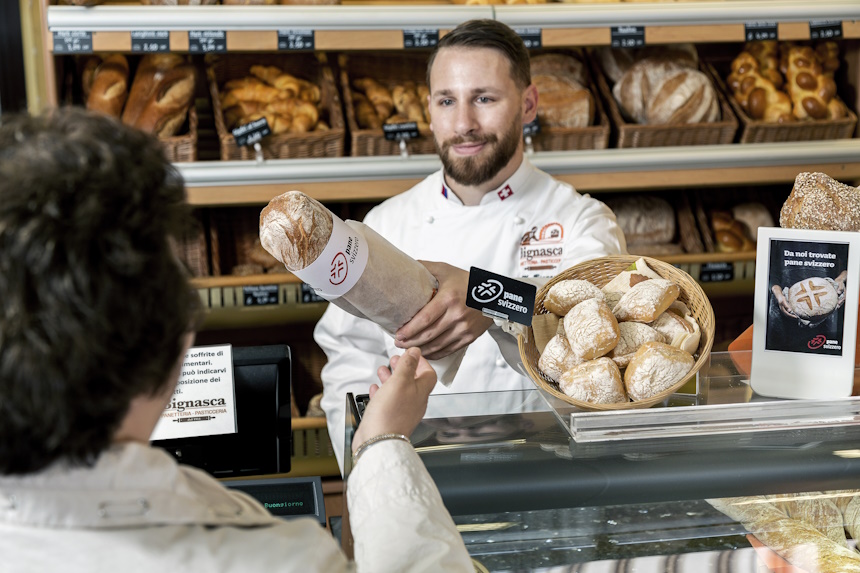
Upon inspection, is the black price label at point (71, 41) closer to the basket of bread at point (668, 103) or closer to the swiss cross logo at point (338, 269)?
the swiss cross logo at point (338, 269)

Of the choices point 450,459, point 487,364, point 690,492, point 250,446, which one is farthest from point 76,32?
point 690,492

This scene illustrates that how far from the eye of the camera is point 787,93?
2.92 m

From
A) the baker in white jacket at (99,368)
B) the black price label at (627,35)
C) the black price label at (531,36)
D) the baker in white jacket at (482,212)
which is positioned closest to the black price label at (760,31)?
the black price label at (627,35)

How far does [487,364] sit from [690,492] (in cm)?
117

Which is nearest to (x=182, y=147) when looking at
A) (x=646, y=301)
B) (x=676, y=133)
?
(x=676, y=133)

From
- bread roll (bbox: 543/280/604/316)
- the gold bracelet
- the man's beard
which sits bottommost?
the gold bracelet

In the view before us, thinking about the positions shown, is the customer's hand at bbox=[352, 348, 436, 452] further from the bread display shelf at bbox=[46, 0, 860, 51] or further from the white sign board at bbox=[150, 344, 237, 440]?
the bread display shelf at bbox=[46, 0, 860, 51]

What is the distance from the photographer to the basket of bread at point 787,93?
110 inches

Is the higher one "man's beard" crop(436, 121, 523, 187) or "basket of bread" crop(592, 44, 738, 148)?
"basket of bread" crop(592, 44, 738, 148)

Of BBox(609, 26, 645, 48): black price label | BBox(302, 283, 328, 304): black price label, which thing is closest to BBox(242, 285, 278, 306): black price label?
BBox(302, 283, 328, 304): black price label

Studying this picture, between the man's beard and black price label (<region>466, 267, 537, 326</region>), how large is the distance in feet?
3.31

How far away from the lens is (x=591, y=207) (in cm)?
234

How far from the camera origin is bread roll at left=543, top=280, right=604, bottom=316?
1350 mm

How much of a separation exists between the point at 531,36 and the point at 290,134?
81cm
